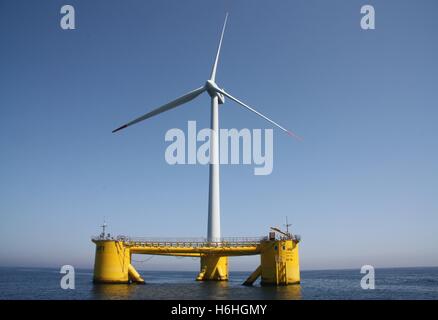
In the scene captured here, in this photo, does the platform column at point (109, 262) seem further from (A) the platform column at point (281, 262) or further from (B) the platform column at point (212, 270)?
(A) the platform column at point (281, 262)

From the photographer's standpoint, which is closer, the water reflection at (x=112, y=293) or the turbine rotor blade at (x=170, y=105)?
the water reflection at (x=112, y=293)

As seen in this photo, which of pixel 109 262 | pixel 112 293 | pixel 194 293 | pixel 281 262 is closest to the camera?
pixel 112 293

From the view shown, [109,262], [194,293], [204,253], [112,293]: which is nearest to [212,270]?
[204,253]

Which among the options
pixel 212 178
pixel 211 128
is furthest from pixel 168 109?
pixel 212 178

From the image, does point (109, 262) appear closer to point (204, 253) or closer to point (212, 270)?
point (204, 253)

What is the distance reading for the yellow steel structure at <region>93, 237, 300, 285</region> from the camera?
207 feet

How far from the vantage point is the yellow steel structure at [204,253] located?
63.0 metres

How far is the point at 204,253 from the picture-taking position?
214 feet

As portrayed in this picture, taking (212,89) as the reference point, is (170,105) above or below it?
below

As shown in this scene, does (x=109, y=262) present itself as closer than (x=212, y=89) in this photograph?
Yes

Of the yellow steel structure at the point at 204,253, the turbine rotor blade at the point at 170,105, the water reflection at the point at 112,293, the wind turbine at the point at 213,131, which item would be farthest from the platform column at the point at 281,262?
the turbine rotor blade at the point at 170,105
